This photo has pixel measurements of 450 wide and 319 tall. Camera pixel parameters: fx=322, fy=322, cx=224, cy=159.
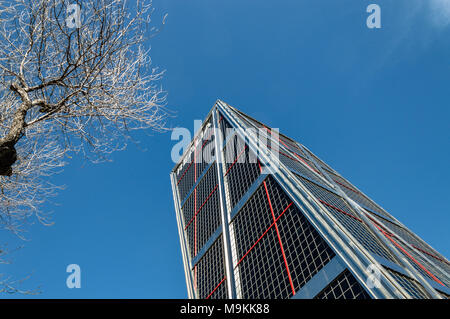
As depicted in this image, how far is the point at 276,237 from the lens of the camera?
22.8 meters

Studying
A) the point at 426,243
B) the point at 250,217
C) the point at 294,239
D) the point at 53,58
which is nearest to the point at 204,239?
the point at 250,217

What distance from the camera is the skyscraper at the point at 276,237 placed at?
15812 mm

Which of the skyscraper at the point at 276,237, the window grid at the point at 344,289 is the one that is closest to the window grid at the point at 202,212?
the skyscraper at the point at 276,237

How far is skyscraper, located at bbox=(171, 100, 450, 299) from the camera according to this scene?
51.9 feet

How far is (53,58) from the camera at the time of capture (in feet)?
21.3

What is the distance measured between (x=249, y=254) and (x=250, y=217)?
3.54m

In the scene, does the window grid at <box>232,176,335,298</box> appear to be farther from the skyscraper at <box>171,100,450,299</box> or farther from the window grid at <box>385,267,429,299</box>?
the window grid at <box>385,267,429,299</box>

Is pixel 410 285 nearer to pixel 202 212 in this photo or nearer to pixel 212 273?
pixel 212 273

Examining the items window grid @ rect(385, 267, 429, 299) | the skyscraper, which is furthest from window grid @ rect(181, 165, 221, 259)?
window grid @ rect(385, 267, 429, 299)

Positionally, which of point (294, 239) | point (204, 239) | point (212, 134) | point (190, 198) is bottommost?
point (294, 239)

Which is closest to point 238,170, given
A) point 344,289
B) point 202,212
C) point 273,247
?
point 202,212

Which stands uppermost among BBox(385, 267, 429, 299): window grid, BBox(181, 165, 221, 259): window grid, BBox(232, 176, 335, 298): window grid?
BBox(181, 165, 221, 259): window grid

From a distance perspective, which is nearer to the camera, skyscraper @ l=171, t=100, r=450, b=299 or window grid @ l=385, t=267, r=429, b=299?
window grid @ l=385, t=267, r=429, b=299
